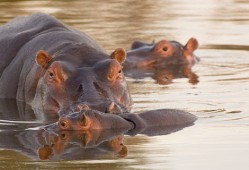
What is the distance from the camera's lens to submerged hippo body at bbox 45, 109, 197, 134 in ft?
27.7

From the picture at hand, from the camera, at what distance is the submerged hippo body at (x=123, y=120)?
8.45 metres

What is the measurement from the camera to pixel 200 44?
1511 centimetres

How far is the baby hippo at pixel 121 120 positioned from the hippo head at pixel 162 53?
15.0ft

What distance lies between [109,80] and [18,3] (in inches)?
413

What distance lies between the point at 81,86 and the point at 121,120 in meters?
→ 0.71

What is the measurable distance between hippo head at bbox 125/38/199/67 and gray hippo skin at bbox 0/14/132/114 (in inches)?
88.2

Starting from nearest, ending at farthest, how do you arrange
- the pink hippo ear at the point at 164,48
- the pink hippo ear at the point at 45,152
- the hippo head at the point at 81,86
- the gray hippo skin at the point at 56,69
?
the pink hippo ear at the point at 45,152 < the hippo head at the point at 81,86 < the gray hippo skin at the point at 56,69 < the pink hippo ear at the point at 164,48

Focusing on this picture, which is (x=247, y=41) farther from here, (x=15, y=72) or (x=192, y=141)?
(x=192, y=141)

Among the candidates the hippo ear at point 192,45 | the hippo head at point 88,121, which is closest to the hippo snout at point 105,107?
the hippo head at point 88,121

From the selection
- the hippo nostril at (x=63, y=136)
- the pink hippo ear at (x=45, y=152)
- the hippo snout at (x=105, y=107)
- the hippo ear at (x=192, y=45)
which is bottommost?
the hippo ear at (x=192, y=45)

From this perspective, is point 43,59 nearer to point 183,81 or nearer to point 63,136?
point 63,136

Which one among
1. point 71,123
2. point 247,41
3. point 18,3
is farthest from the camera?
point 18,3

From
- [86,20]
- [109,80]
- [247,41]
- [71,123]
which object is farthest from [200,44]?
[71,123]

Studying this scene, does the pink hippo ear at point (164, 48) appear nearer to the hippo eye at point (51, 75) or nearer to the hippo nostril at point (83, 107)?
the hippo eye at point (51, 75)
